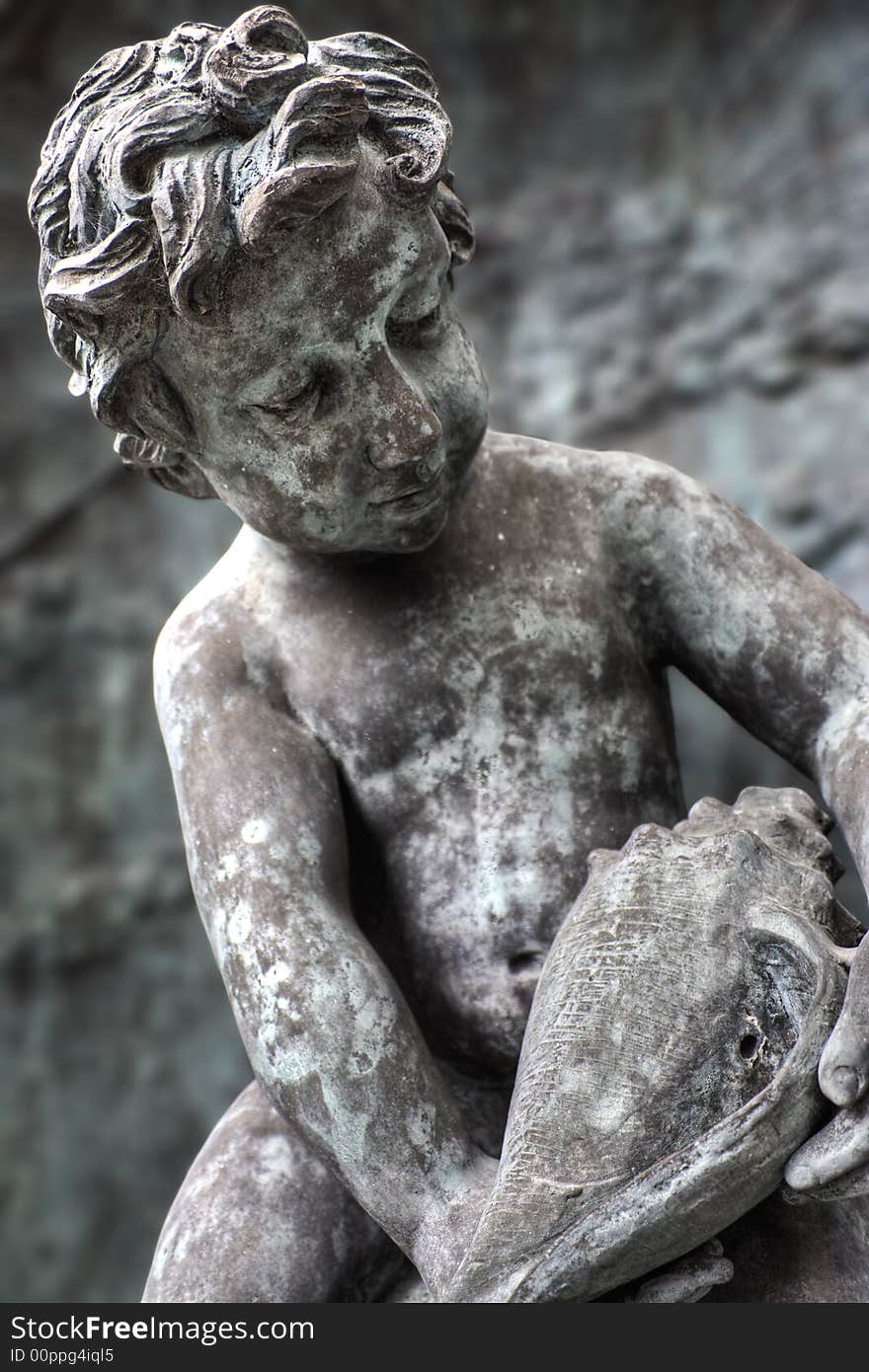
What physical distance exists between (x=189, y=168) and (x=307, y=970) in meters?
0.50

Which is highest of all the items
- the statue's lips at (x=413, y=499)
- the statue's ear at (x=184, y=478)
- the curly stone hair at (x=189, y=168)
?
the curly stone hair at (x=189, y=168)

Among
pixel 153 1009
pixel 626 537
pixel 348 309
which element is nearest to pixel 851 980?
pixel 626 537

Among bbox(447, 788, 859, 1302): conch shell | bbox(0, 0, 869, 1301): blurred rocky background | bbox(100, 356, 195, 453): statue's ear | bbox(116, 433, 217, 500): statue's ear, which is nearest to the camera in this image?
bbox(447, 788, 859, 1302): conch shell

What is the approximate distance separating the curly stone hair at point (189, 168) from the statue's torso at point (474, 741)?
21 cm

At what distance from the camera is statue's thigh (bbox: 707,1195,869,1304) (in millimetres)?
1147

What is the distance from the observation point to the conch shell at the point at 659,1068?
1033 mm

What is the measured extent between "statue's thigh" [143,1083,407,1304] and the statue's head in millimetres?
440

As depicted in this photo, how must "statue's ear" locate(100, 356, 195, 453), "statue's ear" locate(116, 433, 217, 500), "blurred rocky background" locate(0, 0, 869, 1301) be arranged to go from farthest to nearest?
"blurred rocky background" locate(0, 0, 869, 1301) → "statue's ear" locate(116, 433, 217, 500) → "statue's ear" locate(100, 356, 195, 453)

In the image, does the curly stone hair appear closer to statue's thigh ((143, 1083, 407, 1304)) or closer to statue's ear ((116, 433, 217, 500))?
statue's ear ((116, 433, 217, 500))

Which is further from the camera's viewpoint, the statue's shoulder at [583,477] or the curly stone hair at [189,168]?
the statue's shoulder at [583,477]

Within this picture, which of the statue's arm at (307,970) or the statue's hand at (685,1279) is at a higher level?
the statue's arm at (307,970)

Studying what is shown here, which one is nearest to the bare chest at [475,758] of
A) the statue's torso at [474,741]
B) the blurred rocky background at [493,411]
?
the statue's torso at [474,741]

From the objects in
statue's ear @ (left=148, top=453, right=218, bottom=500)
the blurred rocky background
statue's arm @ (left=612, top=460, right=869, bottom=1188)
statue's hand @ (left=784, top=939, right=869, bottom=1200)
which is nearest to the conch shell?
statue's hand @ (left=784, top=939, right=869, bottom=1200)

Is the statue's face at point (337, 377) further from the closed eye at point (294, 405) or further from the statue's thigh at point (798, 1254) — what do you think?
the statue's thigh at point (798, 1254)
